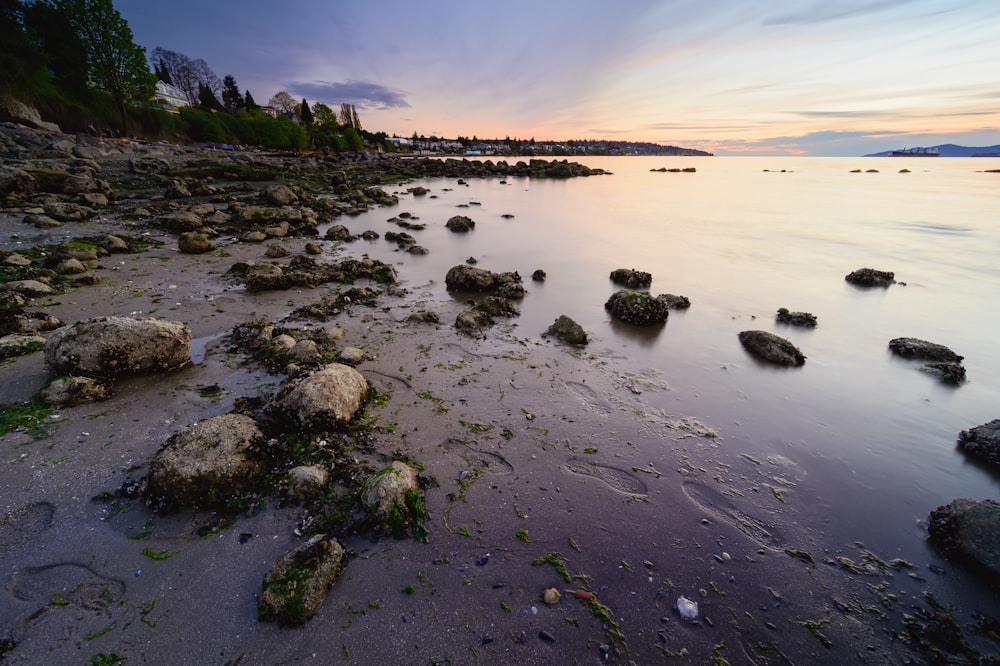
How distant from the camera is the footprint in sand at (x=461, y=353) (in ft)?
22.1

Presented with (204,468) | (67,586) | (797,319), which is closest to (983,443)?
(797,319)

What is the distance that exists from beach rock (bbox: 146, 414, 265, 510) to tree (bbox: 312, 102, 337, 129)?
10575 centimetres

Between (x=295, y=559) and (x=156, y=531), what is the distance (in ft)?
4.61

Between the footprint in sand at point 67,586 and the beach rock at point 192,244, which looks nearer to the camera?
the footprint in sand at point 67,586

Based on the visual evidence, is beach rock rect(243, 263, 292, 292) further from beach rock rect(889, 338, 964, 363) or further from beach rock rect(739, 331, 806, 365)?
beach rock rect(889, 338, 964, 363)

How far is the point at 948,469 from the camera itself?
4.75 meters

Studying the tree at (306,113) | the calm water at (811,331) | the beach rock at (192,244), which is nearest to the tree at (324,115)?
the tree at (306,113)

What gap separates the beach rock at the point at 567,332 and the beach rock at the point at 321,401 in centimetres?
405

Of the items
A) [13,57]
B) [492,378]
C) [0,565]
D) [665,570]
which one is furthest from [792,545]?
[13,57]

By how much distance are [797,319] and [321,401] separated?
9.91m

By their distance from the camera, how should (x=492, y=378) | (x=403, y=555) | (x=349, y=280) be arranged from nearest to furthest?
(x=403, y=555) < (x=492, y=378) < (x=349, y=280)

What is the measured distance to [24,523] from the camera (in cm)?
336

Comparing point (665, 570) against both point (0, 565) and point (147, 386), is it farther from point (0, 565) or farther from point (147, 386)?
point (147, 386)

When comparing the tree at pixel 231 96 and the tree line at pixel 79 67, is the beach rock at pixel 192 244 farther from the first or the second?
the tree at pixel 231 96
